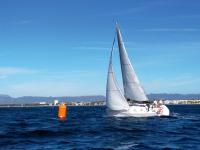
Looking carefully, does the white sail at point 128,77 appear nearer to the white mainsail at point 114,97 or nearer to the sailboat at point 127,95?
the sailboat at point 127,95

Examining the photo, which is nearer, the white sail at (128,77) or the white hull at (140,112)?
the white hull at (140,112)

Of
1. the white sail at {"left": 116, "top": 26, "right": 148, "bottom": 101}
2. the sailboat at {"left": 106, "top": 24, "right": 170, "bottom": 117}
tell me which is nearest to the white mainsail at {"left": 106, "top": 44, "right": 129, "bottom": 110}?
the sailboat at {"left": 106, "top": 24, "right": 170, "bottom": 117}

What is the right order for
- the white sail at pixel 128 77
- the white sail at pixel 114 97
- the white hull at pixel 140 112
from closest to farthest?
1. the white sail at pixel 114 97
2. the white hull at pixel 140 112
3. the white sail at pixel 128 77

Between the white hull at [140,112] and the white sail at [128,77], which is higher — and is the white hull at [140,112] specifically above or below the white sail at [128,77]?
below

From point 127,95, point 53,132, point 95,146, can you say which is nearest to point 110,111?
point 127,95

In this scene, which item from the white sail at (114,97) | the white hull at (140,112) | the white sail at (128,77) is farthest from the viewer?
the white sail at (128,77)

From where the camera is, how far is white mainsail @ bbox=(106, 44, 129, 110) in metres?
77.1

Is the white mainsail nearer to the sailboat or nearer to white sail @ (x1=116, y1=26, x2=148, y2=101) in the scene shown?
Result: the sailboat

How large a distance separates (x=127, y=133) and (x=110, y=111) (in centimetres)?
2812

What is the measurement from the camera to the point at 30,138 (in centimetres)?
4631

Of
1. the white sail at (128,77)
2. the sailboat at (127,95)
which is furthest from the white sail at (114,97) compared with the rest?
the white sail at (128,77)

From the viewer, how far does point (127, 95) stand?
8306 centimetres

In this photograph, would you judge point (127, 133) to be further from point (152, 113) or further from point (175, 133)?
point (152, 113)

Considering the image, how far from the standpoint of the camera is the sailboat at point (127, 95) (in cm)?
7750
